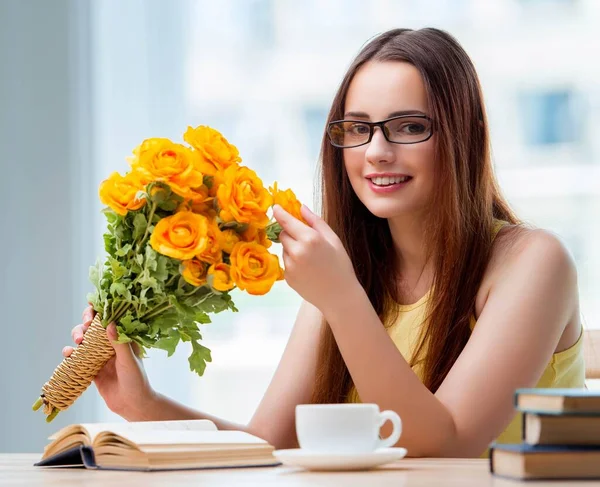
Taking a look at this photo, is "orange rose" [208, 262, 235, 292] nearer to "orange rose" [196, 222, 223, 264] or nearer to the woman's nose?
"orange rose" [196, 222, 223, 264]

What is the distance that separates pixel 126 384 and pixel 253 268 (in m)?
0.45

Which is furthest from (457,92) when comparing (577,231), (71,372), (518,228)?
(577,231)

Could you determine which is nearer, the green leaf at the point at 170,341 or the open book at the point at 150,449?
the open book at the point at 150,449

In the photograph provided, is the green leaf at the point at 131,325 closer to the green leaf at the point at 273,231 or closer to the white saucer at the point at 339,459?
the green leaf at the point at 273,231

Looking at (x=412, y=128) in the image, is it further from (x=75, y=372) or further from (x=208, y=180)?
(x=75, y=372)

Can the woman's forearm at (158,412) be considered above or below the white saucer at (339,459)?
below

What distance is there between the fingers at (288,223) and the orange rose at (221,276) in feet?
0.55

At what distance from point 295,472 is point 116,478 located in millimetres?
194

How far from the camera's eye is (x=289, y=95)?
328 cm

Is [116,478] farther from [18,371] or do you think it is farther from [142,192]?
[18,371]

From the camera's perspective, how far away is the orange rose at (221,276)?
46.1 inches

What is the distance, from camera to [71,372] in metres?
1.38

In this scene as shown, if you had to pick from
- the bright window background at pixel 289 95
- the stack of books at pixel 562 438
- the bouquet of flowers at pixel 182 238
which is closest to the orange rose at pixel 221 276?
the bouquet of flowers at pixel 182 238

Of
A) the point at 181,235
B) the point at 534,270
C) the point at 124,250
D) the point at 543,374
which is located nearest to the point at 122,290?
the point at 124,250
